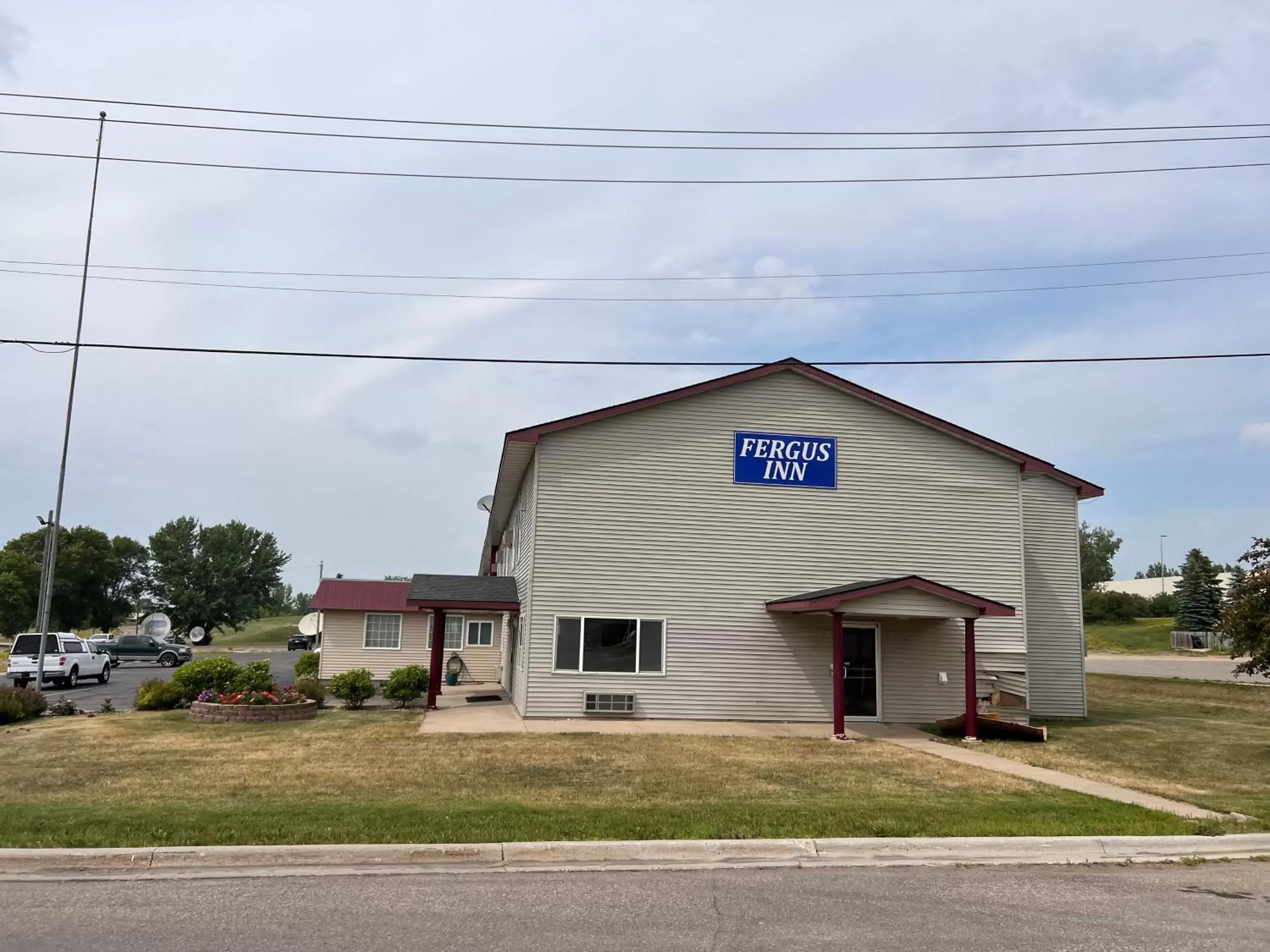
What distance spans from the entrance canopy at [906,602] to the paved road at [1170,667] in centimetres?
1757

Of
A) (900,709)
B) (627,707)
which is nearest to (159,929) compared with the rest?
(627,707)

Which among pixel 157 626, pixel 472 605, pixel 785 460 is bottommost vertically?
pixel 157 626

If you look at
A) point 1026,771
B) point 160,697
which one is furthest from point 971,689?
point 160,697

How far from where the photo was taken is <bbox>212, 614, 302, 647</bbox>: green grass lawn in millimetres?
90000

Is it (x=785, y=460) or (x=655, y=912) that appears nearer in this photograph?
(x=655, y=912)

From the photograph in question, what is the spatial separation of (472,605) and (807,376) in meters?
9.25

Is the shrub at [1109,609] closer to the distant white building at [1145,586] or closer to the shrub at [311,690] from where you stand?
the distant white building at [1145,586]

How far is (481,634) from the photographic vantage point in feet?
111

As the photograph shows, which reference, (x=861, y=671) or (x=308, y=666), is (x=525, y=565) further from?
(x=308, y=666)

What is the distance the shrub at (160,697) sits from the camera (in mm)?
20656

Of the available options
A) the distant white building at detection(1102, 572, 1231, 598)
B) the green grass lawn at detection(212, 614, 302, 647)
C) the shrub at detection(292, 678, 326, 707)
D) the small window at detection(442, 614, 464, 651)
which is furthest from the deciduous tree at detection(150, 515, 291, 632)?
the distant white building at detection(1102, 572, 1231, 598)

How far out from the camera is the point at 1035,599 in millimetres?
24031

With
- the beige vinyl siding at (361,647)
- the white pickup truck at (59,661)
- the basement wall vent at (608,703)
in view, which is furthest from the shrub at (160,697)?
the beige vinyl siding at (361,647)

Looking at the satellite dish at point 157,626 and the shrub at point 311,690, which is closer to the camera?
the shrub at point 311,690
